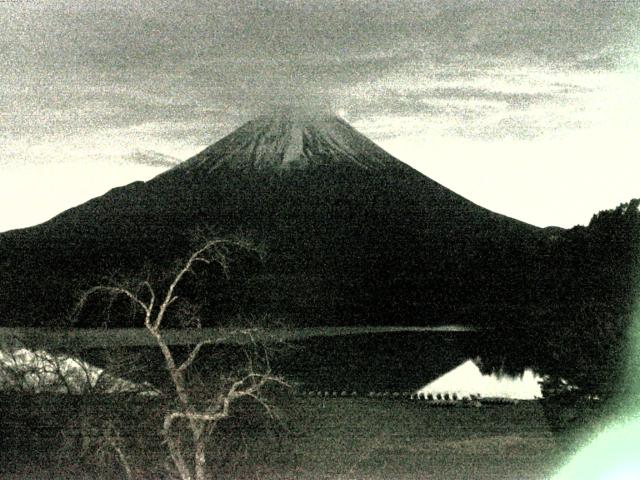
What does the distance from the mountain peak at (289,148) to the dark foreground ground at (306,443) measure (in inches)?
2155

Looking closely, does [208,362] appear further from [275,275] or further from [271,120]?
[271,120]

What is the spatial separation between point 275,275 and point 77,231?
647 inches

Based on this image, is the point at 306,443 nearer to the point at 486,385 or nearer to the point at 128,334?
the point at 486,385

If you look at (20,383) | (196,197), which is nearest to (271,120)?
(196,197)

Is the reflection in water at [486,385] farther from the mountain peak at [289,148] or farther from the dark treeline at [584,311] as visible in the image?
the mountain peak at [289,148]

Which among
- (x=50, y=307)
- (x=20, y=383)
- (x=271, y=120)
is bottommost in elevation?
(x=50, y=307)

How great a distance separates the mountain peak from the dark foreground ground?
180 ft

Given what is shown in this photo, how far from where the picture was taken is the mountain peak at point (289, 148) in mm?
69312

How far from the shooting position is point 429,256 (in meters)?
51.2

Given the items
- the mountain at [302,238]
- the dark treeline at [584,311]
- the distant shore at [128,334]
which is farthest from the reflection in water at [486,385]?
the mountain at [302,238]

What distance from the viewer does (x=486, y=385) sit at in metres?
20.8

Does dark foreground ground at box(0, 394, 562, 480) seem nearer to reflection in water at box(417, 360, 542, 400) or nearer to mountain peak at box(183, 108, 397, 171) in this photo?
reflection in water at box(417, 360, 542, 400)

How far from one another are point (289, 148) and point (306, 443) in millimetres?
62804

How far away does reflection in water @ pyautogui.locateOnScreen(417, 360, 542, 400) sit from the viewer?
1912cm
